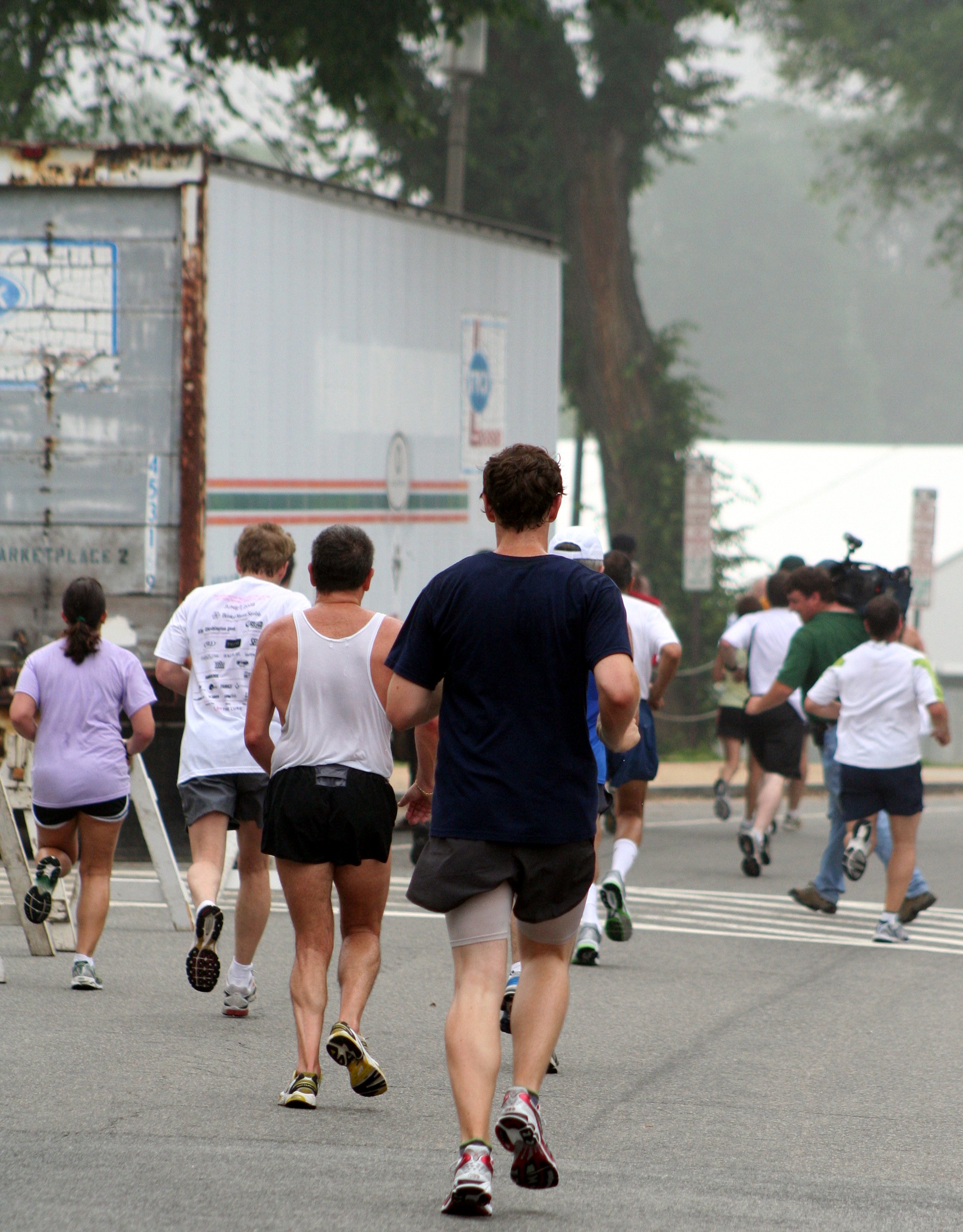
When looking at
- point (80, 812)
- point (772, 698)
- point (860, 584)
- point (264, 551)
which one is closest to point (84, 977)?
point (80, 812)

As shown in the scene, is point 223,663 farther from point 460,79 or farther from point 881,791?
point 460,79

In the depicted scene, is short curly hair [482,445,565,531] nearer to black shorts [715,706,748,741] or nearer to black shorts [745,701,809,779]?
black shorts [745,701,809,779]

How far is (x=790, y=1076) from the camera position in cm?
675

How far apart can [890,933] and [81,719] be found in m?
4.30

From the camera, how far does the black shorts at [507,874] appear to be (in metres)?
4.95

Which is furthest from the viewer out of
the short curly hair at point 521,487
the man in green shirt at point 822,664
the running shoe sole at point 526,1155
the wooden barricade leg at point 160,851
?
the man in green shirt at point 822,664

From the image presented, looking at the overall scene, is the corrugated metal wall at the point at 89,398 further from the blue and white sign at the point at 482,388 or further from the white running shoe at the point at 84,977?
the white running shoe at the point at 84,977

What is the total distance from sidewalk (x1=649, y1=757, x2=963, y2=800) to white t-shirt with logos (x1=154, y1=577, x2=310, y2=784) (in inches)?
388

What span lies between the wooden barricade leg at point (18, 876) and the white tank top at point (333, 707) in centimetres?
285

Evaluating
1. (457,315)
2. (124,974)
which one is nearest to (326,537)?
(124,974)

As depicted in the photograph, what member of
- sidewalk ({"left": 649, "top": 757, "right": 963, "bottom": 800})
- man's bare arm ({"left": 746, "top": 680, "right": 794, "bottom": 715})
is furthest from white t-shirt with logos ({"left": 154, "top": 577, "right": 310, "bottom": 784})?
sidewalk ({"left": 649, "top": 757, "right": 963, "bottom": 800})

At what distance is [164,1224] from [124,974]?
3.88 metres

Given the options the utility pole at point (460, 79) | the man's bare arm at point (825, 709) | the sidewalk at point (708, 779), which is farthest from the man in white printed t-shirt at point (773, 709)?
the utility pole at point (460, 79)

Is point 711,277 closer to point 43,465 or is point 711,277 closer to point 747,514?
point 747,514
